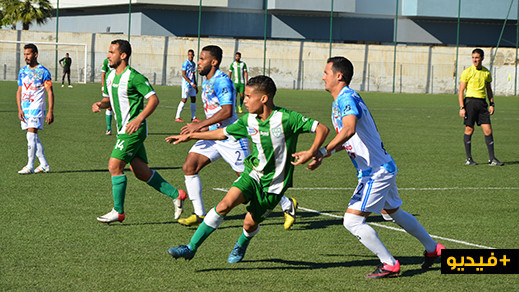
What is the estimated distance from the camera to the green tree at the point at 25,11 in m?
56.1

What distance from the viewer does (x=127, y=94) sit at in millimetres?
8148

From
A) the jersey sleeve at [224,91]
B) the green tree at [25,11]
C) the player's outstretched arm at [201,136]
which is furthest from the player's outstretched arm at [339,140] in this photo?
the green tree at [25,11]

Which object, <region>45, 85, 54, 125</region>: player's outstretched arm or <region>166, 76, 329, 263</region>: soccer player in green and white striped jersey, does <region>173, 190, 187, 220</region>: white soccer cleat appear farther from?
<region>45, 85, 54, 125</region>: player's outstretched arm

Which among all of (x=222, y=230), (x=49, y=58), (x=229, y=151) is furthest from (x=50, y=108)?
(x=49, y=58)

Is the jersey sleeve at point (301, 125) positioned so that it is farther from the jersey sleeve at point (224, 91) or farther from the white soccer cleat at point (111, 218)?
the white soccer cleat at point (111, 218)

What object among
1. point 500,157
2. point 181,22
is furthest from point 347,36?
point 500,157

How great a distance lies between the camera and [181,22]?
176 ft

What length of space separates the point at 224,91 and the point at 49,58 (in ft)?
139

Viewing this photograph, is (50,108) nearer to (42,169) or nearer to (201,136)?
(42,169)

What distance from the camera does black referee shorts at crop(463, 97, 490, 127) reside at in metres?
14.2

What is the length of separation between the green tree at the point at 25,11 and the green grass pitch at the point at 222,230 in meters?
43.1

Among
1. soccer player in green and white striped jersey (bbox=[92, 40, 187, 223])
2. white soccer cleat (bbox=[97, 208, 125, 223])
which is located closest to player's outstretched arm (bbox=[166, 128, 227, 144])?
soccer player in green and white striped jersey (bbox=[92, 40, 187, 223])

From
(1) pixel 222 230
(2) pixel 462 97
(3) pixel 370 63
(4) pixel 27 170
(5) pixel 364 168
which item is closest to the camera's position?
(5) pixel 364 168

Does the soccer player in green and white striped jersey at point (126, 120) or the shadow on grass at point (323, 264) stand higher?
the soccer player in green and white striped jersey at point (126, 120)
